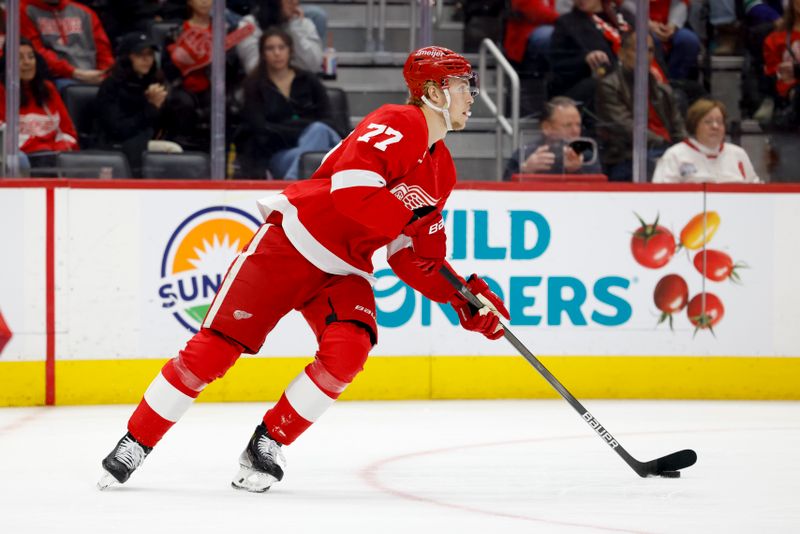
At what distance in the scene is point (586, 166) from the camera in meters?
5.65

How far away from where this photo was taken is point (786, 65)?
6.00 metres

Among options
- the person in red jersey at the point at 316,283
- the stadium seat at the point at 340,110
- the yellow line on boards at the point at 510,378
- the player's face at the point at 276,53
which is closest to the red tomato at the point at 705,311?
the yellow line on boards at the point at 510,378

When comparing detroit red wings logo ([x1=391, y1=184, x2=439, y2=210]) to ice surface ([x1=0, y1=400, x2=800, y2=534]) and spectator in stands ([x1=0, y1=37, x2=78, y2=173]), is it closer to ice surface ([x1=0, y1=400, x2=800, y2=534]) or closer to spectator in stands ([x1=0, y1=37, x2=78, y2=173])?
ice surface ([x1=0, y1=400, x2=800, y2=534])

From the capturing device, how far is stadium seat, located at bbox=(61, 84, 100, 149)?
5.45 m

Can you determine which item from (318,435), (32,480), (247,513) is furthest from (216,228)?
(247,513)

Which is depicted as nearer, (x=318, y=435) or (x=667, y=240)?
(x=318, y=435)

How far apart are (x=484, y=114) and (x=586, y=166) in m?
0.49

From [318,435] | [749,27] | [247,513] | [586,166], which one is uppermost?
[749,27]

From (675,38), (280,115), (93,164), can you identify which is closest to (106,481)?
(93,164)

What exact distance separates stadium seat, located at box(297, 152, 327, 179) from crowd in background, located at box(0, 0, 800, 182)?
0.02 m

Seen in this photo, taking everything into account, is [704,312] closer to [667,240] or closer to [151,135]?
[667,240]

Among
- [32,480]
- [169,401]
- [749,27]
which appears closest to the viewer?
[169,401]

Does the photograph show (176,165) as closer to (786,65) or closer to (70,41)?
(70,41)

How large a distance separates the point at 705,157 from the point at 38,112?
9.05 feet
